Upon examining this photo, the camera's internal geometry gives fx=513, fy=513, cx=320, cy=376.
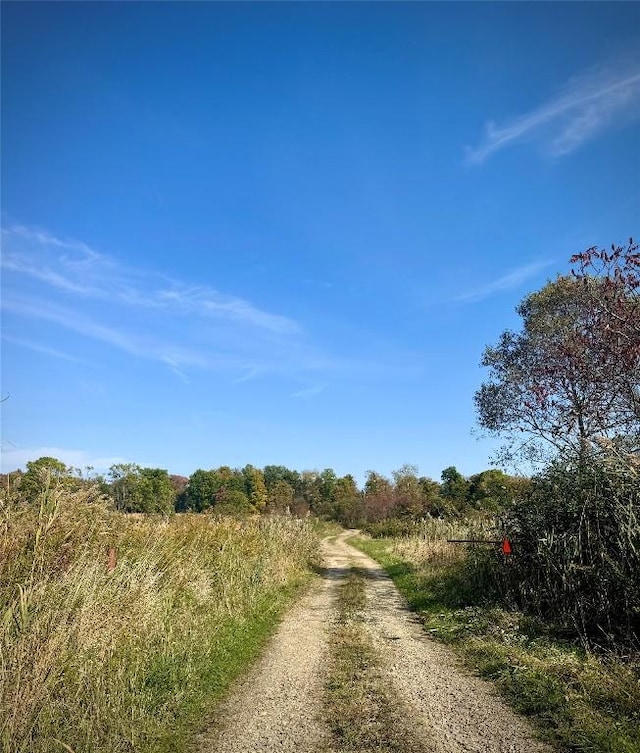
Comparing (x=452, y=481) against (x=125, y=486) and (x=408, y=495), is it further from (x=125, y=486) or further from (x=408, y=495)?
(x=125, y=486)

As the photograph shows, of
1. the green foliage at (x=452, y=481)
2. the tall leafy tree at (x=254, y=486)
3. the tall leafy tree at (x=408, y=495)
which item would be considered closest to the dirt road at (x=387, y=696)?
the tall leafy tree at (x=408, y=495)

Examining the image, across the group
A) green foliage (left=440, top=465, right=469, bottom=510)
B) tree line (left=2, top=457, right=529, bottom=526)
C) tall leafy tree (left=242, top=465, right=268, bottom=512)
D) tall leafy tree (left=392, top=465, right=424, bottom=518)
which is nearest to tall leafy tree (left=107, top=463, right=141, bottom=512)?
tree line (left=2, top=457, right=529, bottom=526)

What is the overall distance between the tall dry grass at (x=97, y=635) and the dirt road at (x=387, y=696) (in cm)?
56

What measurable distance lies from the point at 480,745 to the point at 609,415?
12.9 metres

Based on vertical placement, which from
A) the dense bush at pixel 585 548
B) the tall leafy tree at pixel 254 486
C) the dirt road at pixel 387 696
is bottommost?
the dirt road at pixel 387 696

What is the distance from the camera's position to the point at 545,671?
7.05 meters

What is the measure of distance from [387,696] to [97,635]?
3.67 m

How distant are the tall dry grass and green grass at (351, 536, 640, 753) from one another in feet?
12.7

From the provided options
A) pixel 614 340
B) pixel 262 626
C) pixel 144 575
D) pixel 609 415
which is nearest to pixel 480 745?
pixel 144 575

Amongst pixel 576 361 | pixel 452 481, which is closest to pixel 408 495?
pixel 452 481

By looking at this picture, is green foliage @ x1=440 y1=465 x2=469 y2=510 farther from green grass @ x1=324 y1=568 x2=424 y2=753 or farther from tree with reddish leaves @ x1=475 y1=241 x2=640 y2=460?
green grass @ x1=324 y1=568 x2=424 y2=753

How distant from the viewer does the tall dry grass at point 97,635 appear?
5.04m

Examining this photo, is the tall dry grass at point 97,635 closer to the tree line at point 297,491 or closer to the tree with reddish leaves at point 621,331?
the tree line at point 297,491

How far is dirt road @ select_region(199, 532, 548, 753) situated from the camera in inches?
207
